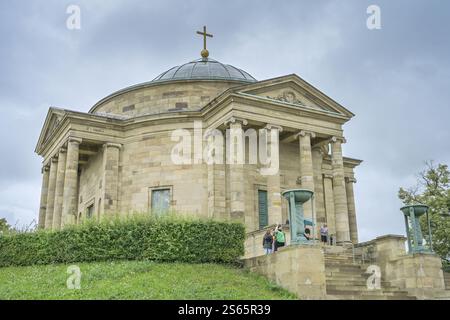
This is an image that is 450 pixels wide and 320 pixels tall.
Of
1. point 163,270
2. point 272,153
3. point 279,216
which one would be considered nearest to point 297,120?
point 272,153

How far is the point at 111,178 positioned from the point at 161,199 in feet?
10.5

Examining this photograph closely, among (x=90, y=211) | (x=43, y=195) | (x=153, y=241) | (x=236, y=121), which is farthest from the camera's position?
(x=43, y=195)

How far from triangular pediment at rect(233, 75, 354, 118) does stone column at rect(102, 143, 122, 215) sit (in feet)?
28.5

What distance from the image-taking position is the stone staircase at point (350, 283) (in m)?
16.0

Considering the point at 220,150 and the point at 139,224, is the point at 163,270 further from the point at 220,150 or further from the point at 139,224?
the point at 220,150

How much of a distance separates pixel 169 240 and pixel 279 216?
27.5 ft

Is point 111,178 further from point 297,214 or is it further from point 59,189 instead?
point 297,214

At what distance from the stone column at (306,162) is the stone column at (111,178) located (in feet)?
34.6

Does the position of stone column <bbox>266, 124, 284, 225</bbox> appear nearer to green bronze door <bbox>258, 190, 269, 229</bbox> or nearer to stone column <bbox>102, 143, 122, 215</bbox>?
green bronze door <bbox>258, 190, 269, 229</bbox>

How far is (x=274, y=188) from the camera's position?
25.9 m

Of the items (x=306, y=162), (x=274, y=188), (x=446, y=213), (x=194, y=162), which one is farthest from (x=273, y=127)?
(x=446, y=213)

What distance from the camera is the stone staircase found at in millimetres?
16016

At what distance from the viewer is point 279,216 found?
82.2 ft

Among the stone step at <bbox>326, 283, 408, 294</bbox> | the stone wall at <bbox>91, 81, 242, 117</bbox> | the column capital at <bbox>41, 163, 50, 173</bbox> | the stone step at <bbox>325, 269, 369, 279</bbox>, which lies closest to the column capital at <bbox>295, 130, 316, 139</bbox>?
the stone wall at <bbox>91, 81, 242, 117</bbox>
